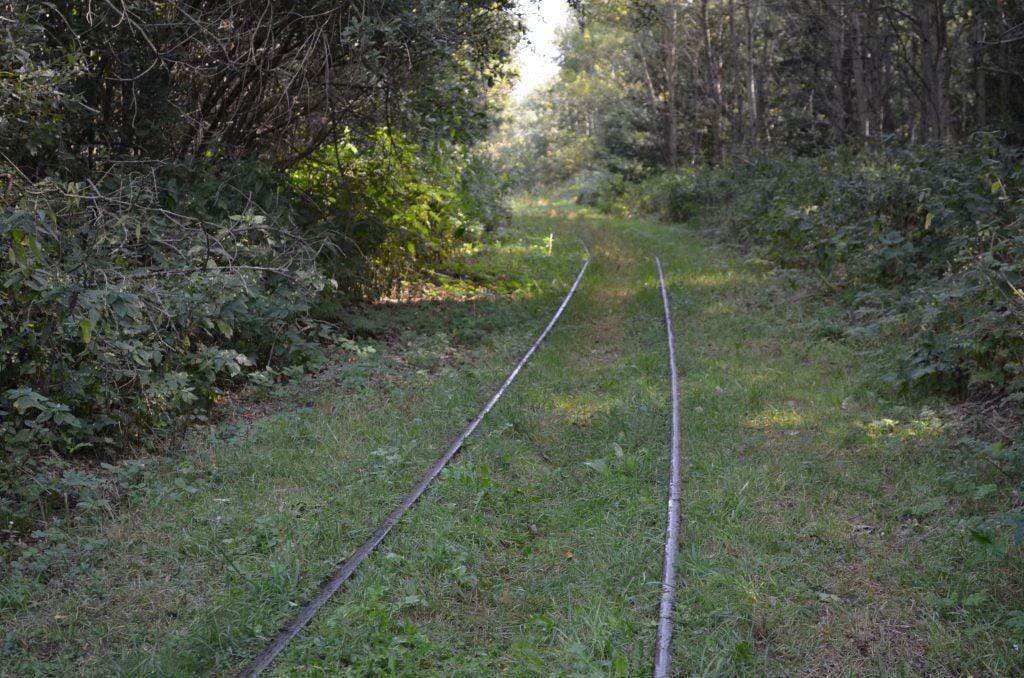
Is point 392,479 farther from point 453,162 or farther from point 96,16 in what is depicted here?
point 453,162

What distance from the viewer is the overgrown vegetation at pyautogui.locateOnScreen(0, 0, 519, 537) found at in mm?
6031

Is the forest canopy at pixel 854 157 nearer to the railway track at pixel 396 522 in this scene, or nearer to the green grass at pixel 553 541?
the green grass at pixel 553 541

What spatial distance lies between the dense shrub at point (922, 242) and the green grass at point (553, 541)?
0.73 metres

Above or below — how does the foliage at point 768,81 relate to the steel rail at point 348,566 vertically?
above

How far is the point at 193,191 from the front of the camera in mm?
9117

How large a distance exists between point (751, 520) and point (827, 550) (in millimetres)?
566

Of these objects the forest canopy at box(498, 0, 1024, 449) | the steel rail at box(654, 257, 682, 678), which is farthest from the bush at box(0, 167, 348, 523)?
the forest canopy at box(498, 0, 1024, 449)

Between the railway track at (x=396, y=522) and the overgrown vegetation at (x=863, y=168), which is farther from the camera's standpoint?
the overgrown vegetation at (x=863, y=168)

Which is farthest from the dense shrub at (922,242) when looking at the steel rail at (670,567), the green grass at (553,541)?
the steel rail at (670,567)

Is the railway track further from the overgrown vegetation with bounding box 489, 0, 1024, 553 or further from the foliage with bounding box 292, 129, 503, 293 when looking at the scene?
the foliage with bounding box 292, 129, 503, 293

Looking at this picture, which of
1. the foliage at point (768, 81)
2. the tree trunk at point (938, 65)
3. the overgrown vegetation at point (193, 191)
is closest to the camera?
the overgrown vegetation at point (193, 191)

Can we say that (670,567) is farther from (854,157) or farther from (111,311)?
(854,157)

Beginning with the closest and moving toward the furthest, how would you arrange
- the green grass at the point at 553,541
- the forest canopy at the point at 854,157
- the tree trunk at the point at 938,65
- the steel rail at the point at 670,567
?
the steel rail at the point at 670,567 < the green grass at the point at 553,541 < the forest canopy at the point at 854,157 < the tree trunk at the point at 938,65

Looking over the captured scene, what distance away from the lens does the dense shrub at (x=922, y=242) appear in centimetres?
731
